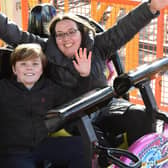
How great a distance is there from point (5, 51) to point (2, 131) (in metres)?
0.49

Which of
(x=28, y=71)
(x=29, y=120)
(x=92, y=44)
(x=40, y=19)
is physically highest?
(x=40, y=19)

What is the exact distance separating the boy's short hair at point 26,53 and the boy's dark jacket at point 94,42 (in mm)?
132

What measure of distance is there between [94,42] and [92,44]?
0.08 metres

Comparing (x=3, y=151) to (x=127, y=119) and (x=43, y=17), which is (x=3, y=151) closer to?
(x=127, y=119)

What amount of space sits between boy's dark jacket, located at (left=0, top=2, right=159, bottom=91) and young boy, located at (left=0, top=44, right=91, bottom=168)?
164 millimetres

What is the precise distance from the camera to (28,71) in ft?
8.70

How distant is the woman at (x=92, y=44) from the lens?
110 inches

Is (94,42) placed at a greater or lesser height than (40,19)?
lesser

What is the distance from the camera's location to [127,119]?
2.82 metres

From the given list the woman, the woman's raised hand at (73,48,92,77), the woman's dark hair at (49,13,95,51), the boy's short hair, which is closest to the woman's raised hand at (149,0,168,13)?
the woman

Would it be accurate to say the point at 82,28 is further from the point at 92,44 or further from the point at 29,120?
the point at 29,120

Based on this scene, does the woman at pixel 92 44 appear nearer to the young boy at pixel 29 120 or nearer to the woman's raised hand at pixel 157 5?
the woman's raised hand at pixel 157 5

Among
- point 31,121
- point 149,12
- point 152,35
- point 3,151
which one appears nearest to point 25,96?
point 31,121

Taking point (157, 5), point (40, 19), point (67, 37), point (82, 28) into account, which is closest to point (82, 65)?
point (67, 37)
